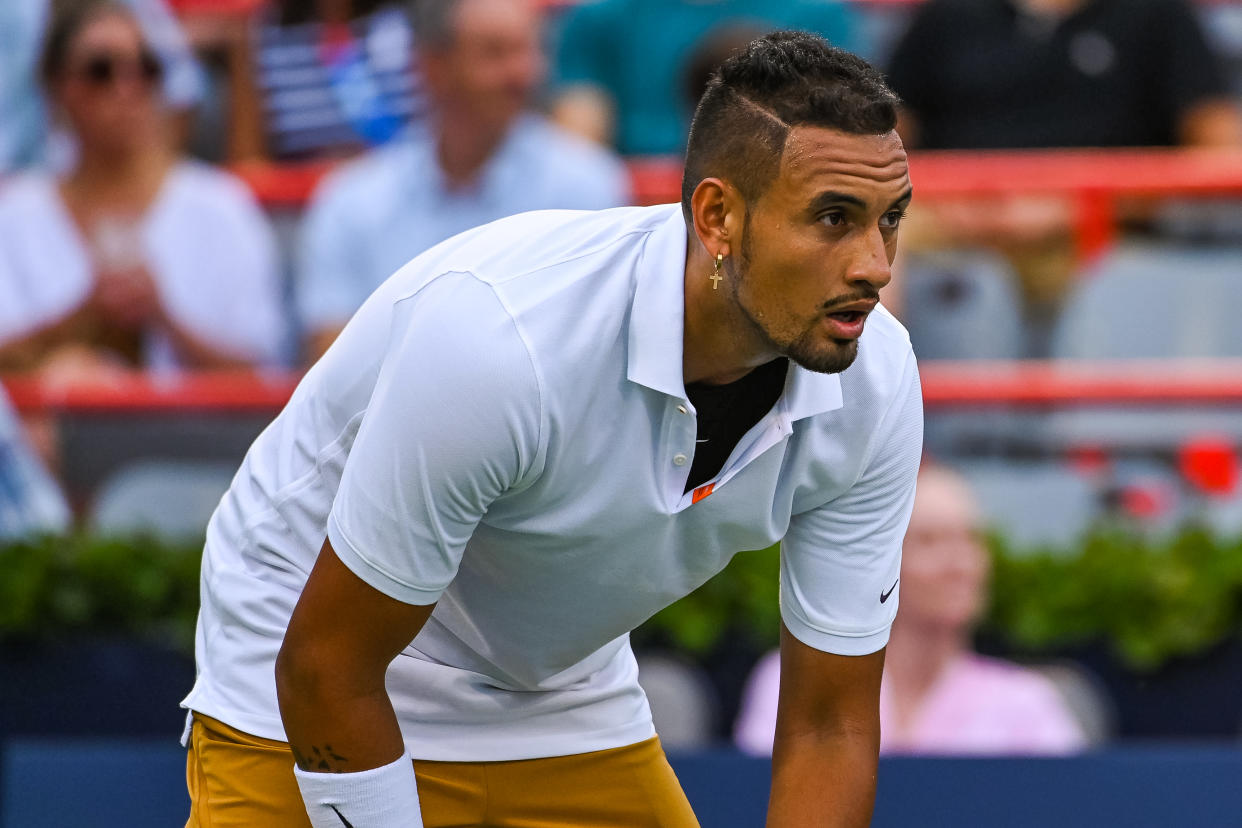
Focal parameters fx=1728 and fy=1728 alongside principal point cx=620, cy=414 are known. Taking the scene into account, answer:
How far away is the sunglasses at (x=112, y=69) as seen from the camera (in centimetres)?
464

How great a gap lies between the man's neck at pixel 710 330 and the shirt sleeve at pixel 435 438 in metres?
0.22

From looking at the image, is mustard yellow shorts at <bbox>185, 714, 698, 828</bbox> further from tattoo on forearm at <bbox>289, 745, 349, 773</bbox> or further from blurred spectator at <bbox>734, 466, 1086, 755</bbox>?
blurred spectator at <bbox>734, 466, 1086, 755</bbox>

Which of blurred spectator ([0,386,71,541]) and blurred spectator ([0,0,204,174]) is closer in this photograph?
blurred spectator ([0,386,71,541])

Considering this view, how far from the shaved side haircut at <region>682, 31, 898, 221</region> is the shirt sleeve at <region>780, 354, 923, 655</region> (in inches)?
16.0

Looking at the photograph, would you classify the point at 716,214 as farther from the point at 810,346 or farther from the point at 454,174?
the point at 454,174

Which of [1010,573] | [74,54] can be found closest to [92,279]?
[74,54]

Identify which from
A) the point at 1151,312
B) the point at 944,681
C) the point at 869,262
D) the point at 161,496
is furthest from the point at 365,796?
the point at 1151,312

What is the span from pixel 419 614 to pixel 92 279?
3059mm

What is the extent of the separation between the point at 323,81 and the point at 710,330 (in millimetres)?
3517

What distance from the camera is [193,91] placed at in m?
5.05

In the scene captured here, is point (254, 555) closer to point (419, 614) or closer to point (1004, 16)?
point (419, 614)

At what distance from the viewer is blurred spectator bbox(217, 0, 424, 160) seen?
Result: 5.10 meters

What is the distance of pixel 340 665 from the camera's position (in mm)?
1862

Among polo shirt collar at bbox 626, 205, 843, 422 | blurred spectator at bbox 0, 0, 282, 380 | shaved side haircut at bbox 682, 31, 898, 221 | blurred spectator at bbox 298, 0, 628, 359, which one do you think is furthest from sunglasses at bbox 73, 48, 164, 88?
shaved side haircut at bbox 682, 31, 898, 221
